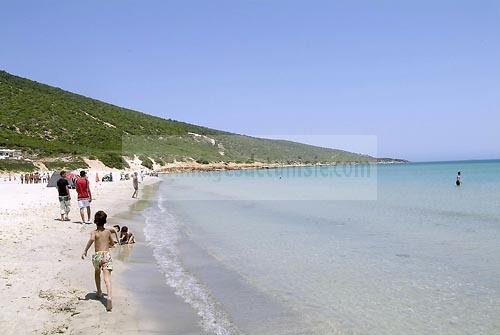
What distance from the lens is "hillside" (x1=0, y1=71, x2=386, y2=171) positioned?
6950 cm

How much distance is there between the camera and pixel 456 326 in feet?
21.6

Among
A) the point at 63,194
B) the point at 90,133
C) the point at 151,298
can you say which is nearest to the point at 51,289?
the point at 151,298

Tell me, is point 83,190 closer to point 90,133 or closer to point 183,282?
point 183,282

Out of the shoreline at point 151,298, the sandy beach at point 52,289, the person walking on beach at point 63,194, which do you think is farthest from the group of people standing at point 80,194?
Answer: the shoreline at point 151,298

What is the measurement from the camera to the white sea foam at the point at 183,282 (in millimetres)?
6674

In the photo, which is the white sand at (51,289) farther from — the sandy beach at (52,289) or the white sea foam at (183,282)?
the white sea foam at (183,282)

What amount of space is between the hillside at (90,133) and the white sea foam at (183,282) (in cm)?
4890

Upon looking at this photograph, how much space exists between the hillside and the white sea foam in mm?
48899

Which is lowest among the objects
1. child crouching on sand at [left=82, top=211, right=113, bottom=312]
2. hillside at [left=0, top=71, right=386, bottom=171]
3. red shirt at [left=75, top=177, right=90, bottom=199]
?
child crouching on sand at [left=82, top=211, right=113, bottom=312]

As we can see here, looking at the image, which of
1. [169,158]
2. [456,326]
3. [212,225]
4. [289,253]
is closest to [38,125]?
[169,158]

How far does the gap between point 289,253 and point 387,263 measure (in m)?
2.41

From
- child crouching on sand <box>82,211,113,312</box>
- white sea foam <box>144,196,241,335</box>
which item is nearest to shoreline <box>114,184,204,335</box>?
white sea foam <box>144,196,241,335</box>

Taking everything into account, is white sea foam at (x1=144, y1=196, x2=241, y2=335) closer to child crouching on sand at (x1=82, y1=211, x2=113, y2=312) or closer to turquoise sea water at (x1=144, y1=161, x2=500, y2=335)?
turquoise sea water at (x1=144, y1=161, x2=500, y2=335)

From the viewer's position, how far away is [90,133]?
283 ft
